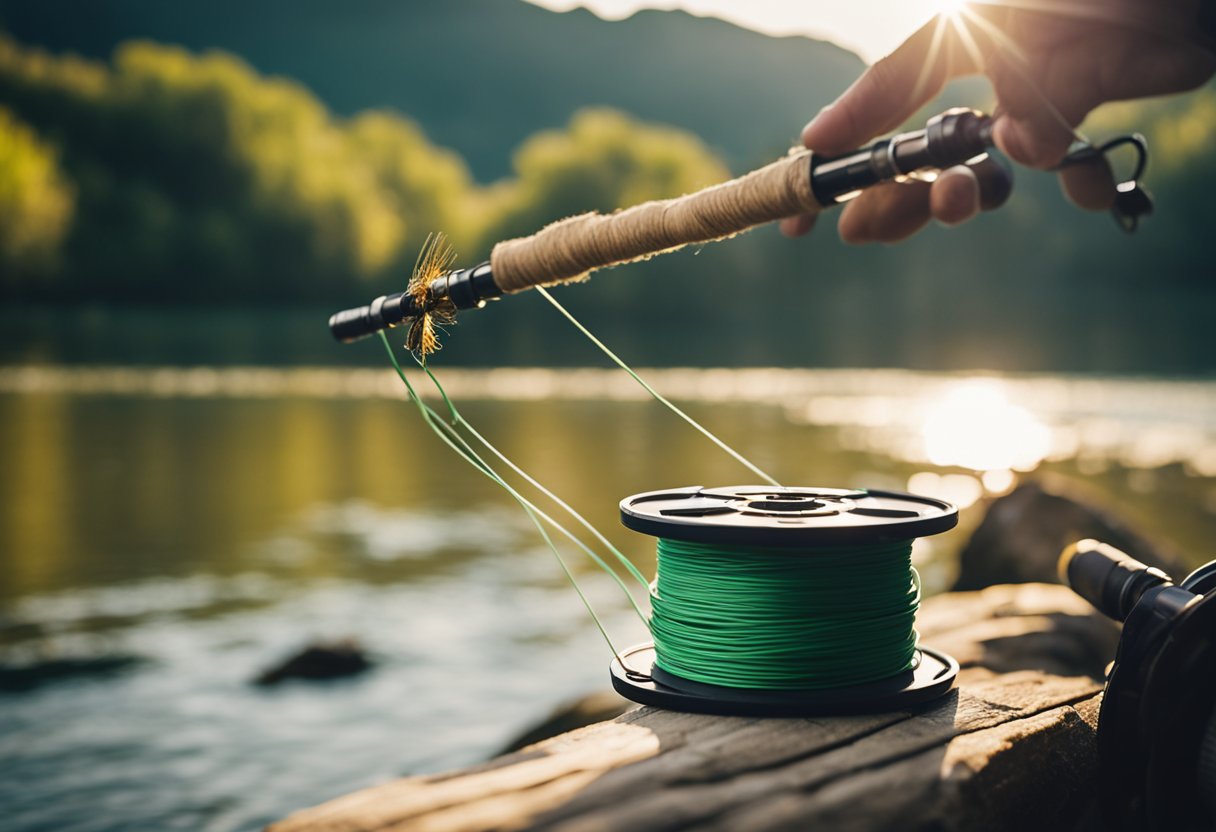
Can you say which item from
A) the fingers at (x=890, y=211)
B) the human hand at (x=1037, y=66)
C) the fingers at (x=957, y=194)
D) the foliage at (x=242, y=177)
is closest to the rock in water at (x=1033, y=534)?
the fingers at (x=890, y=211)

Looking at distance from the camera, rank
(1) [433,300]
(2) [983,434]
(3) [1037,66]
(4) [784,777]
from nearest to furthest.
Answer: (4) [784,777] → (3) [1037,66] → (1) [433,300] → (2) [983,434]

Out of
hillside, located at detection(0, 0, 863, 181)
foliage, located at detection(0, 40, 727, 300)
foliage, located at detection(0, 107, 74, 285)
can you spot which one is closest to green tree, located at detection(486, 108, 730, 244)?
foliage, located at detection(0, 40, 727, 300)

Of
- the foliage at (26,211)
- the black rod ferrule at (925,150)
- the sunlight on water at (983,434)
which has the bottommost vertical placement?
the sunlight on water at (983,434)

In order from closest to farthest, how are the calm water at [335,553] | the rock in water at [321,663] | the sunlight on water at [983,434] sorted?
the calm water at [335,553] → the rock in water at [321,663] → the sunlight on water at [983,434]

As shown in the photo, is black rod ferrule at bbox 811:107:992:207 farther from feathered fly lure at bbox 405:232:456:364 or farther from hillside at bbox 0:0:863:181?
hillside at bbox 0:0:863:181

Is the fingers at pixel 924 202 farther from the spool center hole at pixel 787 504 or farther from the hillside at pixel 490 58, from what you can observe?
the hillside at pixel 490 58

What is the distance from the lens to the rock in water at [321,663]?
9.33 meters

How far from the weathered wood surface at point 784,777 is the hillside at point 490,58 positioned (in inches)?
5445

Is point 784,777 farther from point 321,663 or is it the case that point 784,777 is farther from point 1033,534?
Answer: point 321,663

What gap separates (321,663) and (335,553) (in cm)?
478

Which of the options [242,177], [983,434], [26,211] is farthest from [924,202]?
[242,177]

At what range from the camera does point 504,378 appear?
49438mm

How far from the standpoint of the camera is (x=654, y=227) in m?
2.69

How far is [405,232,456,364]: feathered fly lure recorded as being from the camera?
9.62 ft
